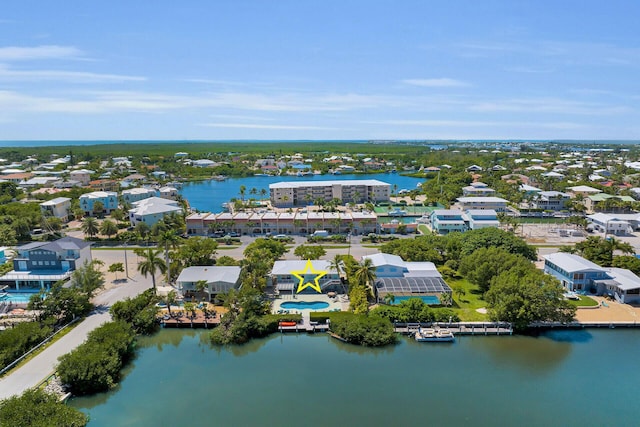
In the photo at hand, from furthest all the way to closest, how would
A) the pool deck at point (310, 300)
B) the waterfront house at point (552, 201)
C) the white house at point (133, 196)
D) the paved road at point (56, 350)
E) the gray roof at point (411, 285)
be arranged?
the white house at point (133, 196), the waterfront house at point (552, 201), the gray roof at point (411, 285), the pool deck at point (310, 300), the paved road at point (56, 350)

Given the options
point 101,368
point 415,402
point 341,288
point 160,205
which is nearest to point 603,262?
point 341,288

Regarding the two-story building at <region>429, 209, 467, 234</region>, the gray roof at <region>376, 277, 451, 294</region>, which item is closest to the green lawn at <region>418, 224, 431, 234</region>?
the two-story building at <region>429, 209, 467, 234</region>

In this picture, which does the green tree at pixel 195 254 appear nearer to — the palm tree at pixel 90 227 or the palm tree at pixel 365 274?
the palm tree at pixel 365 274

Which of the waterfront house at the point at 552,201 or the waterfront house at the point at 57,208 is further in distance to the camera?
the waterfront house at the point at 552,201

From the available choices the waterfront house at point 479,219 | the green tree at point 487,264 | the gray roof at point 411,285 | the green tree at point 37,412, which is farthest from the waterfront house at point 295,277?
the waterfront house at point 479,219

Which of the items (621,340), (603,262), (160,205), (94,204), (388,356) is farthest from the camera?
(94,204)

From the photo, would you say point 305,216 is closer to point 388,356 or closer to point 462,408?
point 388,356
